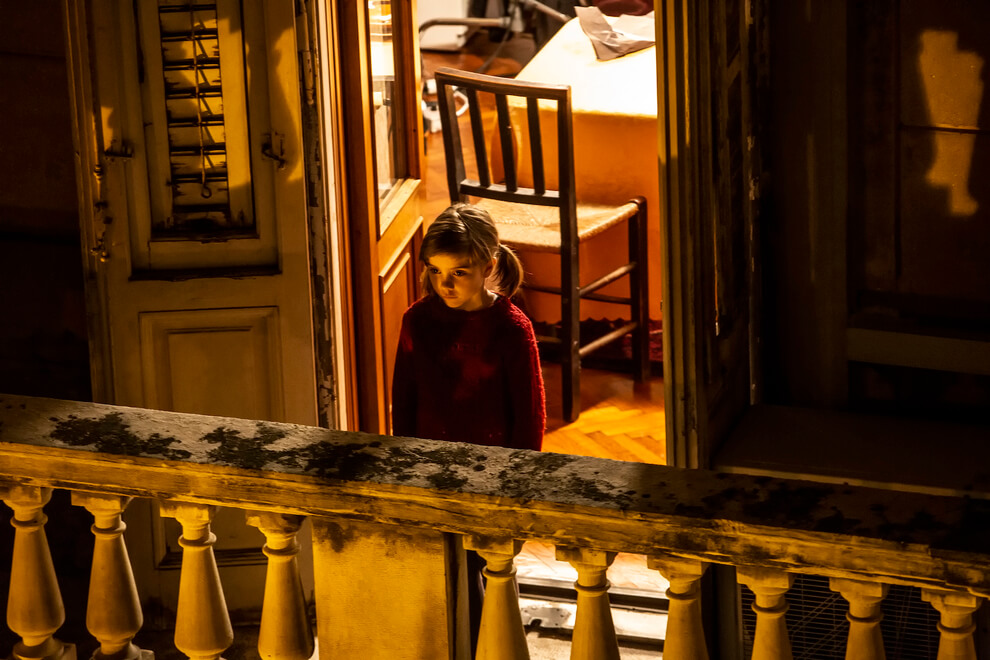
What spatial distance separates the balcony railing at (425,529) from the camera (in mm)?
1663

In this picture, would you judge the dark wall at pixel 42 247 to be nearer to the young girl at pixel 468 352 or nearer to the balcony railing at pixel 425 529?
the young girl at pixel 468 352

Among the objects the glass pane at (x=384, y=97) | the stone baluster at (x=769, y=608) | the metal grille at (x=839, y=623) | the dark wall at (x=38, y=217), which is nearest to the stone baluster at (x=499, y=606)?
the stone baluster at (x=769, y=608)

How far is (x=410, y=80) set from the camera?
4.57 meters

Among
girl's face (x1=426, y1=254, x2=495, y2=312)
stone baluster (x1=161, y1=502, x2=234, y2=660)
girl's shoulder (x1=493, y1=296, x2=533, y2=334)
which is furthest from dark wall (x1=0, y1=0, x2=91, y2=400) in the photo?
stone baluster (x1=161, y1=502, x2=234, y2=660)

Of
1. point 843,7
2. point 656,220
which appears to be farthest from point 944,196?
point 656,220

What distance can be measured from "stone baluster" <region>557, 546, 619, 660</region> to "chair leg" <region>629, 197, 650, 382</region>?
3.65m

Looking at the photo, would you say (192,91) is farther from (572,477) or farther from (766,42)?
(572,477)

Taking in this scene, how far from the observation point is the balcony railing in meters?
1.66

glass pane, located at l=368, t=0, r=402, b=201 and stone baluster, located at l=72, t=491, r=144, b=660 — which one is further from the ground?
glass pane, located at l=368, t=0, r=402, b=201

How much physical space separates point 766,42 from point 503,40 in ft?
23.1

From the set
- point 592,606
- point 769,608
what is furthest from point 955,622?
point 592,606

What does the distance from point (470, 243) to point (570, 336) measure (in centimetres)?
199

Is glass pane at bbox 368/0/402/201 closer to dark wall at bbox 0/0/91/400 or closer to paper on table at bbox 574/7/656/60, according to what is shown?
dark wall at bbox 0/0/91/400

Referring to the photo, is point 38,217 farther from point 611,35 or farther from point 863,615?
point 611,35
